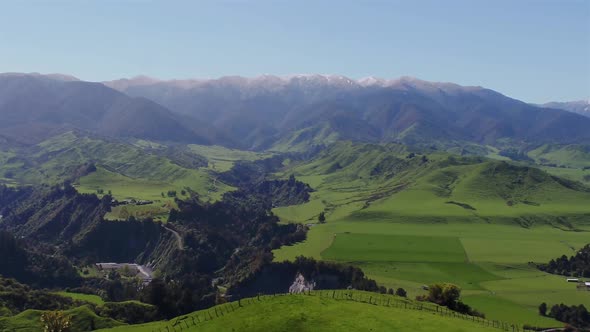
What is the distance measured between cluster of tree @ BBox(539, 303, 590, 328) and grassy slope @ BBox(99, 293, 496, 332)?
84.4 m

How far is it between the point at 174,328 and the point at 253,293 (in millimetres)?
111396

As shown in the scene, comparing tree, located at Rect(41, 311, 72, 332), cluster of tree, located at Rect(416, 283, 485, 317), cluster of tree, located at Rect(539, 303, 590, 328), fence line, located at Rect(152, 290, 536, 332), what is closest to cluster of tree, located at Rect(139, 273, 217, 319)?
tree, located at Rect(41, 311, 72, 332)

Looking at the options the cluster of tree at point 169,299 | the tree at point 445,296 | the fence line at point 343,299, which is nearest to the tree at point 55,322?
the fence line at point 343,299

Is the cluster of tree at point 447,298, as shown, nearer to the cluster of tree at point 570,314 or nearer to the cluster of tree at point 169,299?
the cluster of tree at point 570,314

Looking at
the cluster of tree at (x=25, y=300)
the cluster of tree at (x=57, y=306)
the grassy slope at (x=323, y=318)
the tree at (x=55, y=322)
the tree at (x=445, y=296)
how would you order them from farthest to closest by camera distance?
1. the cluster of tree at (x=25, y=300)
2. the cluster of tree at (x=57, y=306)
3. the tree at (x=445, y=296)
4. the tree at (x=55, y=322)
5. the grassy slope at (x=323, y=318)

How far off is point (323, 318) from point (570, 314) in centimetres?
10734

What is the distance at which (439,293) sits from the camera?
10938cm

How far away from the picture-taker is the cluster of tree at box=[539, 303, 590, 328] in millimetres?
148875

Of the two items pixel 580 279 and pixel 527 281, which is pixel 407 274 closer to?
pixel 527 281

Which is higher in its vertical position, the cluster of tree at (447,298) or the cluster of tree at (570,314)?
the cluster of tree at (447,298)

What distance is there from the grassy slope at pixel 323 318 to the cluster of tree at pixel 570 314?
8439 cm

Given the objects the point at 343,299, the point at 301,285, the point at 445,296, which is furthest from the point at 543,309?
the point at 343,299

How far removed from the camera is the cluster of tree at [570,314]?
148875 mm

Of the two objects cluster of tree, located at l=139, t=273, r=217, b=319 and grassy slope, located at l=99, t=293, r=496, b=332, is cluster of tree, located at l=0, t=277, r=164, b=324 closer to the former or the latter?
cluster of tree, located at l=139, t=273, r=217, b=319
